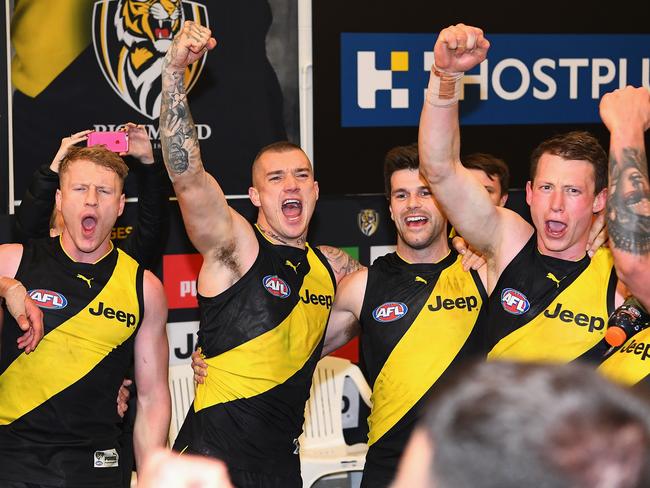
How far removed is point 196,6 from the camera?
5.42 meters

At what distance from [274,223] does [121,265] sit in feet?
1.98

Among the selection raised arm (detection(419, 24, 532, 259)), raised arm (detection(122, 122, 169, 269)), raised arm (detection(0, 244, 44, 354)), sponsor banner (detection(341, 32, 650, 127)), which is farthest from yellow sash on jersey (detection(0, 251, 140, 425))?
sponsor banner (detection(341, 32, 650, 127))

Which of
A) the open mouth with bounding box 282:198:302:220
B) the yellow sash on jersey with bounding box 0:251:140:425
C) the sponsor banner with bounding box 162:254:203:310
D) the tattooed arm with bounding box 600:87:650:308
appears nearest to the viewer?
the tattooed arm with bounding box 600:87:650:308

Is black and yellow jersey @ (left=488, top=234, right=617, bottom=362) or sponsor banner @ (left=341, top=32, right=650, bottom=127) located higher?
sponsor banner @ (left=341, top=32, right=650, bottom=127)

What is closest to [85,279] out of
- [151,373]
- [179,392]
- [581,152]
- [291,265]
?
[151,373]

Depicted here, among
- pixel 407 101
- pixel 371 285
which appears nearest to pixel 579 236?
pixel 371 285

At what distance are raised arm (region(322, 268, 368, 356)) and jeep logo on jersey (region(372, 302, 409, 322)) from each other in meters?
0.11

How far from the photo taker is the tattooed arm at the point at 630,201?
297cm

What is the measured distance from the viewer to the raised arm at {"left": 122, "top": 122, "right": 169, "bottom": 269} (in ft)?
14.5

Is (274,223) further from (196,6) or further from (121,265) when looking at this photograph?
(196,6)

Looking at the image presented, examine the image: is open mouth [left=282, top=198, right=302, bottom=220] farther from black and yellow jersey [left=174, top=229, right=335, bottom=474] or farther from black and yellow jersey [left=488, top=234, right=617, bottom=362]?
black and yellow jersey [left=488, top=234, right=617, bottom=362]

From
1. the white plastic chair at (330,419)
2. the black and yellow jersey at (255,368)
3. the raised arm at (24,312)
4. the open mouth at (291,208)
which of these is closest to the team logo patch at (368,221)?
the white plastic chair at (330,419)

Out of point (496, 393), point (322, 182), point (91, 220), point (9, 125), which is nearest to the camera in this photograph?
point (496, 393)

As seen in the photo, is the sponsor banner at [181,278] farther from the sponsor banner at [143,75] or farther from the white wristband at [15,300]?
the white wristband at [15,300]
